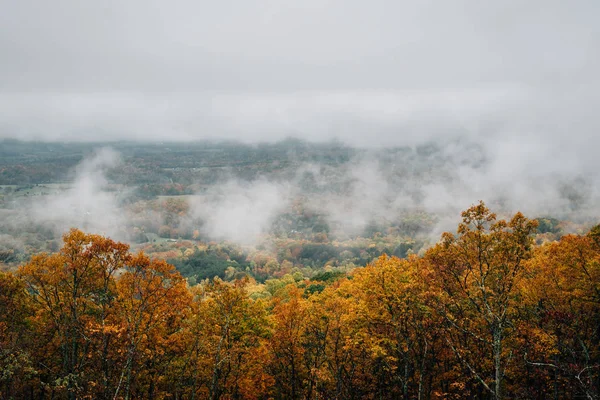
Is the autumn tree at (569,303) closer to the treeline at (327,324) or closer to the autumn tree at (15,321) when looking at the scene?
the treeline at (327,324)

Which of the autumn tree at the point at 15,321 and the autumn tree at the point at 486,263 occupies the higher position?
the autumn tree at the point at 486,263

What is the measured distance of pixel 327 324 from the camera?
3506 centimetres

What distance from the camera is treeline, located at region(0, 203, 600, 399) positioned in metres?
28.4

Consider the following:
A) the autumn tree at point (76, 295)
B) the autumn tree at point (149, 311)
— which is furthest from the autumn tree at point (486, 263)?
the autumn tree at point (76, 295)

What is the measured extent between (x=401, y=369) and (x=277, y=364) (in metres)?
14.9

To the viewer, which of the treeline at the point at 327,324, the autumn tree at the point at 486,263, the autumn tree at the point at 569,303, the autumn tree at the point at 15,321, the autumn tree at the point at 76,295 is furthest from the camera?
the autumn tree at the point at 15,321

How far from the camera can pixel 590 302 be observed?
3136 cm

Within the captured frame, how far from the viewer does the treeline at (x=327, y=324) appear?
1119 inches

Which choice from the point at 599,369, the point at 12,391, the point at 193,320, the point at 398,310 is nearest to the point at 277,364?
the point at 193,320

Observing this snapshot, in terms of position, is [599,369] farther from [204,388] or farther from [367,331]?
[204,388]

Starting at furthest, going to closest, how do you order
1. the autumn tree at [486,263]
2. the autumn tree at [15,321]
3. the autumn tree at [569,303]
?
the autumn tree at [15,321]
the autumn tree at [569,303]
the autumn tree at [486,263]

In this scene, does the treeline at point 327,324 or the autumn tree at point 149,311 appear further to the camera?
the autumn tree at point 149,311

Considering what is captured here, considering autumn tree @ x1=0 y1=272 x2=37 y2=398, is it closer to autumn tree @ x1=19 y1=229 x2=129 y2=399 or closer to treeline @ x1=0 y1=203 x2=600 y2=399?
treeline @ x1=0 y1=203 x2=600 y2=399

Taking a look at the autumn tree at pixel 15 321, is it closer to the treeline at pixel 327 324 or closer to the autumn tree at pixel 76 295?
the treeline at pixel 327 324
